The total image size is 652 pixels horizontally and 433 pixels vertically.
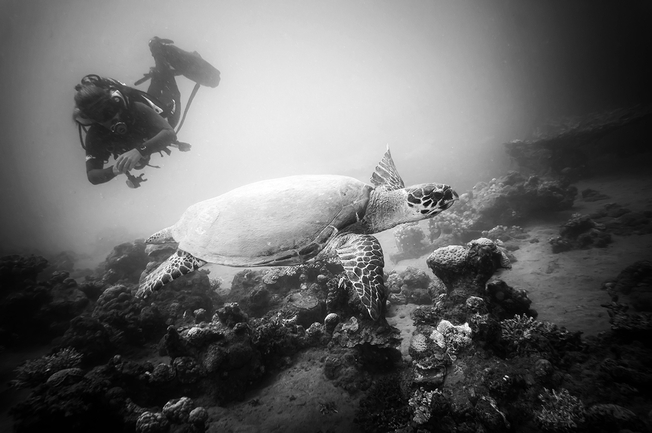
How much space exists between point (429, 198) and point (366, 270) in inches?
73.5

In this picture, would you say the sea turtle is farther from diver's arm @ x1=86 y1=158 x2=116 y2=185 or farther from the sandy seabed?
diver's arm @ x1=86 y1=158 x2=116 y2=185

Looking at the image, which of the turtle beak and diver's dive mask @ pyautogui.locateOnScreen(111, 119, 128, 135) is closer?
the turtle beak

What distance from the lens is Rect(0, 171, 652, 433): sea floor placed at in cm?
291

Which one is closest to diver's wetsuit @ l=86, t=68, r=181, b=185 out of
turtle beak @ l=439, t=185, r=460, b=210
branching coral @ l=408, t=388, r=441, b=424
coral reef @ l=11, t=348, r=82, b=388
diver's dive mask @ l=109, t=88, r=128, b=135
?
diver's dive mask @ l=109, t=88, r=128, b=135

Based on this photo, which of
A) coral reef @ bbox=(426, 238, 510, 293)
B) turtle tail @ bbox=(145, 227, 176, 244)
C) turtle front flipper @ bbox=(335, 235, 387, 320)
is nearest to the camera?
turtle front flipper @ bbox=(335, 235, 387, 320)

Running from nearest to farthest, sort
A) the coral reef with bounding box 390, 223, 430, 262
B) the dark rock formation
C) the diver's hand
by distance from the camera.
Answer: the diver's hand < the dark rock formation < the coral reef with bounding box 390, 223, 430, 262

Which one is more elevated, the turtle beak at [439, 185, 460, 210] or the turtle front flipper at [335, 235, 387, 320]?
the turtle beak at [439, 185, 460, 210]

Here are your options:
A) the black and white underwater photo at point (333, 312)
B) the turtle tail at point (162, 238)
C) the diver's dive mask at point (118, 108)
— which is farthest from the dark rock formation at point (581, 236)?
the diver's dive mask at point (118, 108)

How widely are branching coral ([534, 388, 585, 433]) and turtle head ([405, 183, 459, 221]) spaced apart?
282 cm

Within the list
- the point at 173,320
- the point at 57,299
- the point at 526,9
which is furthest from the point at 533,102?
the point at 57,299

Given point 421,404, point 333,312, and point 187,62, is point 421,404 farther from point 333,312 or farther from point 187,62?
point 187,62

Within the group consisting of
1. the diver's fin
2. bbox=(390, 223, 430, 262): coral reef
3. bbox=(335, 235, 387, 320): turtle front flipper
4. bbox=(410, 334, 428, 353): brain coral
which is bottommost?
bbox=(390, 223, 430, 262): coral reef

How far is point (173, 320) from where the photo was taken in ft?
16.4

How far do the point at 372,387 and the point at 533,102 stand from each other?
39766 mm
